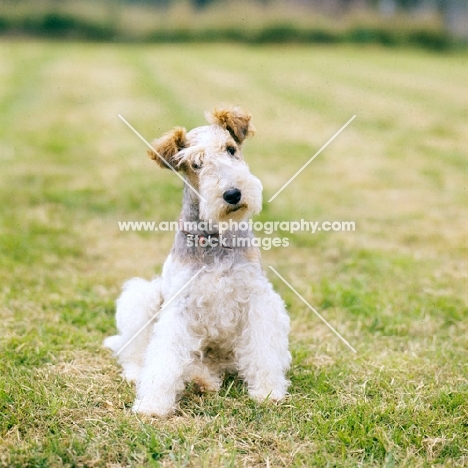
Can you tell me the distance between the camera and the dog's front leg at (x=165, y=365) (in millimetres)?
3705

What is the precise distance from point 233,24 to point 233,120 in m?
26.2

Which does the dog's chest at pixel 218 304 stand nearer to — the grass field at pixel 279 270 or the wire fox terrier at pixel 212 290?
the wire fox terrier at pixel 212 290

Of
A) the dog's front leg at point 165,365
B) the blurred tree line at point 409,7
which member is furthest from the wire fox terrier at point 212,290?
the blurred tree line at point 409,7

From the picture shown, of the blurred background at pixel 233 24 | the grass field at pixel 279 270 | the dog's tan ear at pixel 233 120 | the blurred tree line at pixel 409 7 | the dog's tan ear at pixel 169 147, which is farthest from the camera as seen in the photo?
the blurred tree line at pixel 409 7

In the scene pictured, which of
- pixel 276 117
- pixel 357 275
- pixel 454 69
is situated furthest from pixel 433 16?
pixel 357 275

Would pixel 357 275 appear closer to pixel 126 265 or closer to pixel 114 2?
pixel 126 265

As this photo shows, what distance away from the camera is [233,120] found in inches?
162

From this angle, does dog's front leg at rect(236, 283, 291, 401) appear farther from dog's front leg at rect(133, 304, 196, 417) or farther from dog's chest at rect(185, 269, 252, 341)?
dog's front leg at rect(133, 304, 196, 417)

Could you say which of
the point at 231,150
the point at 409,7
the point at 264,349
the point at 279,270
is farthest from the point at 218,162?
the point at 409,7

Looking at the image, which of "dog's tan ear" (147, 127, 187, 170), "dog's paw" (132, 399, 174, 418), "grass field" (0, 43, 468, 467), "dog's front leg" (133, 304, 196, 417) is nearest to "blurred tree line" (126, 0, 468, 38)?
"grass field" (0, 43, 468, 467)

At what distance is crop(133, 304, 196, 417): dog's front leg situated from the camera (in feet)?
12.2

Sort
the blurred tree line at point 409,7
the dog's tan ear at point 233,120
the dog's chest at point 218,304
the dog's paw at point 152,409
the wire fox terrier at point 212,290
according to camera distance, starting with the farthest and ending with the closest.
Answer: the blurred tree line at point 409,7, the dog's tan ear at point 233,120, the dog's chest at point 218,304, the wire fox terrier at point 212,290, the dog's paw at point 152,409

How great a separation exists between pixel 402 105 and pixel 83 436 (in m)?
12.7

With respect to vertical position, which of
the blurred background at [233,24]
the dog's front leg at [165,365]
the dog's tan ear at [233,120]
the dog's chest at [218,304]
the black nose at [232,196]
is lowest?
the blurred background at [233,24]
